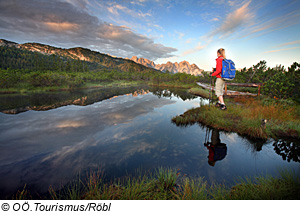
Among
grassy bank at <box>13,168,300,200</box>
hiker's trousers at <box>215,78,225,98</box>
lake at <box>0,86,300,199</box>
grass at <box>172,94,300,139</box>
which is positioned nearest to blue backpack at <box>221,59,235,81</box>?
hiker's trousers at <box>215,78,225,98</box>

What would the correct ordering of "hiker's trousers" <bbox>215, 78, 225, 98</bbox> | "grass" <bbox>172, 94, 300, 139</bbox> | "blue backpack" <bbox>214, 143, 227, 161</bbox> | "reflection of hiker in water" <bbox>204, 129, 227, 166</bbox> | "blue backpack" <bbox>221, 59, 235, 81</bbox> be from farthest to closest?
1. "grass" <bbox>172, 94, 300, 139</bbox>
2. "hiker's trousers" <bbox>215, 78, 225, 98</bbox>
3. "blue backpack" <bbox>221, 59, 235, 81</bbox>
4. "blue backpack" <bbox>214, 143, 227, 161</bbox>
5. "reflection of hiker in water" <bbox>204, 129, 227, 166</bbox>

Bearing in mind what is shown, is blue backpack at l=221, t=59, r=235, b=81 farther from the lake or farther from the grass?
the grass

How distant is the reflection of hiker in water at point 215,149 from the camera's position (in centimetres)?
535

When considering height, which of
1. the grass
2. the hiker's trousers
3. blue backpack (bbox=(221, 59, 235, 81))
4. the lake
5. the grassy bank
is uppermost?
blue backpack (bbox=(221, 59, 235, 81))

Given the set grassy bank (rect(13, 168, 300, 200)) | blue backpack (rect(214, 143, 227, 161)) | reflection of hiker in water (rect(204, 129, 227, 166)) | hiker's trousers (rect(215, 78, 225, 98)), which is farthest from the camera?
hiker's trousers (rect(215, 78, 225, 98))

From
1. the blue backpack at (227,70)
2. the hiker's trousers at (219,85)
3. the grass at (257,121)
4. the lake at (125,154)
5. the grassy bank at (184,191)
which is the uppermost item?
the blue backpack at (227,70)

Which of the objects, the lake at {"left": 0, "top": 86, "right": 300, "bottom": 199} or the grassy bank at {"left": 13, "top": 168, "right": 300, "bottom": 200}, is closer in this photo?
the grassy bank at {"left": 13, "top": 168, "right": 300, "bottom": 200}

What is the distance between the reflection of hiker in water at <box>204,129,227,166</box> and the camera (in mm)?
5354

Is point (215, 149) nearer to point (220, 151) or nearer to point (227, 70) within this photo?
point (220, 151)

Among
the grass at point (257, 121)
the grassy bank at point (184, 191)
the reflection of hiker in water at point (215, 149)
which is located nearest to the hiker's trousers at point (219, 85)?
the reflection of hiker in water at point (215, 149)

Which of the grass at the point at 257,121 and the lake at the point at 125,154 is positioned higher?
the grass at the point at 257,121

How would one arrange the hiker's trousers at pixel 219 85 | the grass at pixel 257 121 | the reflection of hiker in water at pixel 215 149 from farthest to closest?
the grass at pixel 257 121, the hiker's trousers at pixel 219 85, the reflection of hiker in water at pixel 215 149

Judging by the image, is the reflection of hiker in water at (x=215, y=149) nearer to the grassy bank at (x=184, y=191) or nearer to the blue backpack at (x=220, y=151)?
the blue backpack at (x=220, y=151)
